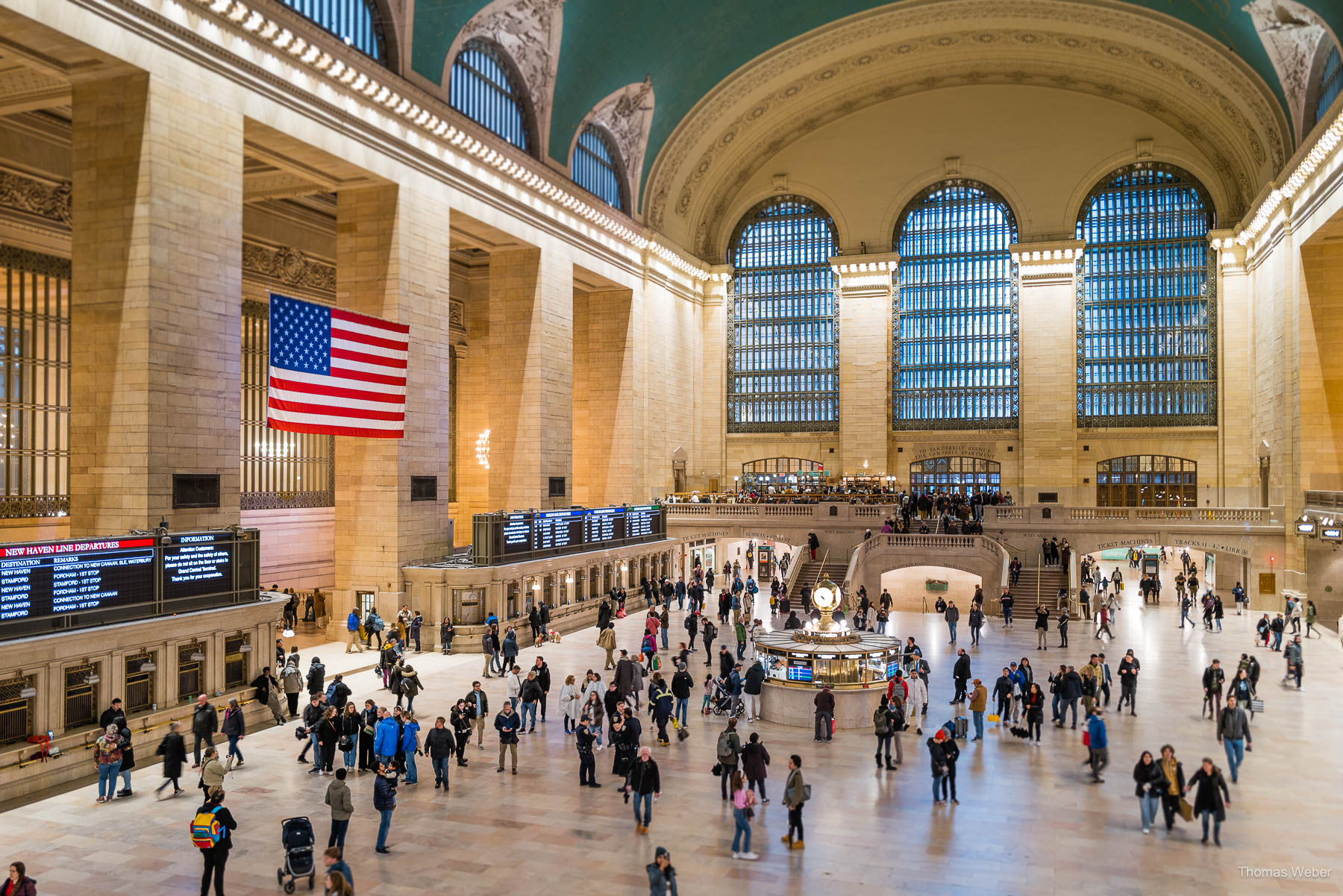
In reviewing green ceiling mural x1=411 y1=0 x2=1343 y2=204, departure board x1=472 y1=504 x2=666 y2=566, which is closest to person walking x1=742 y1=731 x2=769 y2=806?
departure board x1=472 y1=504 x2=666 y2=566

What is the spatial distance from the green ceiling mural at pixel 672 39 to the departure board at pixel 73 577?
1543cm

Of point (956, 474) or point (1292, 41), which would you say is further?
point (956, 474)

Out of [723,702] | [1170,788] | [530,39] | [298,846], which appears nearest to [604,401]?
[530,39]

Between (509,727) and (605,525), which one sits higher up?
(605,525)

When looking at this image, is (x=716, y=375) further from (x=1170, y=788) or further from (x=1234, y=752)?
(x=1170, y=788)

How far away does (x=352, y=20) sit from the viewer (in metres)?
23.0

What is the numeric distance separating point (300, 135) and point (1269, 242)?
33076 mm

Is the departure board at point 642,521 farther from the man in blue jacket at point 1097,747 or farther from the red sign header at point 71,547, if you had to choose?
the man in blue jacket at point 1097,747

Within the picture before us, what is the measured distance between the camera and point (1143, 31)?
1415 inches

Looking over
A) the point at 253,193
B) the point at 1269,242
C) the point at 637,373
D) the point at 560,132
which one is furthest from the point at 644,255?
the point at 1269,242

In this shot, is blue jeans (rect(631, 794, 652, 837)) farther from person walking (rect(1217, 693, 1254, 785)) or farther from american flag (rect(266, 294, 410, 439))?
american flag (rect(266, 294, 410, 439))

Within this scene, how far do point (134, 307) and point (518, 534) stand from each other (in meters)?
10.4

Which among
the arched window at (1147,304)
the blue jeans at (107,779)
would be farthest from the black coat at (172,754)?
the arched window at (1147,304)

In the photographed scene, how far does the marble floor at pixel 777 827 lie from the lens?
32.6 ft
